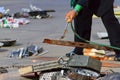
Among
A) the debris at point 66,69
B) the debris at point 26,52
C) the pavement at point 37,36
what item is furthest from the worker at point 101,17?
the debris at point 66,69

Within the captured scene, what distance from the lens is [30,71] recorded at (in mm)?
6191

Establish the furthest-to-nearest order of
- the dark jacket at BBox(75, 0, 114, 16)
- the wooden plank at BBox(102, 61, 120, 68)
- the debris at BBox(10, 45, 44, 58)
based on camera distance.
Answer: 1. the debris at BBox(10, 45, 44, 58)
2. the dark jacket at BBox(75, 0, 114, 16)
3. the wooden plank at BBox(102, 61, 120, 68)

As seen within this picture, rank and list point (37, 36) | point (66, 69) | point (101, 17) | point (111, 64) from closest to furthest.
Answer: point (66, 69) → point (111, 64) → point (101, 17) → point (37, 36)

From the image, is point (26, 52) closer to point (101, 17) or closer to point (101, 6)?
point (101, 17)

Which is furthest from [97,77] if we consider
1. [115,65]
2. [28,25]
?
[28,25]

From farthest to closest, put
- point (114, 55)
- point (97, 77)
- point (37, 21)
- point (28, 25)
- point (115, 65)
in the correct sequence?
1. point (37, 21)
2. point (28, 25)
3. point (114, 55)
4. point (115, 65)
5. point (97, 77)

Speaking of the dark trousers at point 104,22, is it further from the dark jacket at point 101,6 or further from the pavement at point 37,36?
the pavement at point 37,36

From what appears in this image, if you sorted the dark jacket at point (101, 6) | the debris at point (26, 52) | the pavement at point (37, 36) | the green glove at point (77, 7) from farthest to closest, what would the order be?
the debris at point (26, 52) → the pavement at point (37, 36) → the dark jacket at point (101, 6) → the green glove at point (77, 7)

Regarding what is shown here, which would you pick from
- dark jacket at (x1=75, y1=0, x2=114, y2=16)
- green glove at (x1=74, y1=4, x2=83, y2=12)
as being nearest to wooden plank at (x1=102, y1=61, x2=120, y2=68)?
dark jacket at (x1=75, y1=0, x2=114, y2=16)

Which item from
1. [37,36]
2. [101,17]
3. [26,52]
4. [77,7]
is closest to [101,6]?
[101,17]

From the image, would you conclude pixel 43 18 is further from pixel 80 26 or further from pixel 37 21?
pixel 80 26

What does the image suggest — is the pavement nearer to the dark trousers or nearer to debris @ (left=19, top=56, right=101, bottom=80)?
debris @ (left=19, top=56, right=101, bottom=80)

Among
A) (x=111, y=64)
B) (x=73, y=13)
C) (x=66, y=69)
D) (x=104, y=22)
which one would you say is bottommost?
(x=111, y=64)

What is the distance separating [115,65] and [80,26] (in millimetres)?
843
